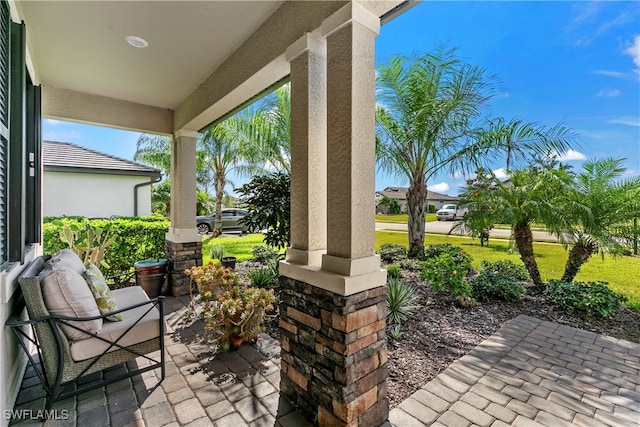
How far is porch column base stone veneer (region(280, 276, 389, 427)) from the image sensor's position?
1958 millimetres

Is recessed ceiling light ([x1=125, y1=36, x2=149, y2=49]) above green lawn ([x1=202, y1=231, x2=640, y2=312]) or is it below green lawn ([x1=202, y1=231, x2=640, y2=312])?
above

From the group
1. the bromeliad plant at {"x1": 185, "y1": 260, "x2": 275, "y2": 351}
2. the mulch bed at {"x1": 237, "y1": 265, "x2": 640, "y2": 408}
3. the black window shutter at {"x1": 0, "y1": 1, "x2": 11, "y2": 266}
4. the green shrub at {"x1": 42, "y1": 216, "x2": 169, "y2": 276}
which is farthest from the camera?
the green shrub at {"x1": 42, "y1": 216, "x2": 169, "y2": 276}

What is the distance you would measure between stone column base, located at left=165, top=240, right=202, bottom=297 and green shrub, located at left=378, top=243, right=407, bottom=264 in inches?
187

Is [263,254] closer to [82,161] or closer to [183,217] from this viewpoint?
[183,217]

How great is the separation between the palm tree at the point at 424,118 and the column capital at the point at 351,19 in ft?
16.0

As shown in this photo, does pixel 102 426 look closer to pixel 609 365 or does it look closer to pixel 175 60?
pixel 175 60

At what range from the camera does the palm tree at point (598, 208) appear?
16.1 feet

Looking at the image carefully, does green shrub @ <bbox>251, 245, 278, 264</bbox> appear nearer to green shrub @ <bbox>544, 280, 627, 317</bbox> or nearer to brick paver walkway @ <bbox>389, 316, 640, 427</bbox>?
brick paver walkway @ <bbox>389, 316, 640, 427</bbox>

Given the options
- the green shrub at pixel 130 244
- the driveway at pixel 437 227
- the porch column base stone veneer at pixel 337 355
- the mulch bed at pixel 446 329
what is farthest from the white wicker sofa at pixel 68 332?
the driveway at pixel 437 227

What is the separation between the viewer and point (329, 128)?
84.0 inches

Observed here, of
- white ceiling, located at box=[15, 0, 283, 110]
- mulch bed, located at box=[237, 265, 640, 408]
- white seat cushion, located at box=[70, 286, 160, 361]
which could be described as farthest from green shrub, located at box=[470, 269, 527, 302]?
white ceiling, located at box=[15, 0, 283, 110]

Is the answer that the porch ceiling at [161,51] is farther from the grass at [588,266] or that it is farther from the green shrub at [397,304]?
the grass at [588,266]

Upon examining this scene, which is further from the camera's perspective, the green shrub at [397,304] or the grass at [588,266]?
the grass at [588,266]

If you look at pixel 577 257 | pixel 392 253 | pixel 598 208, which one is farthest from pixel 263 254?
pixel 598 208
